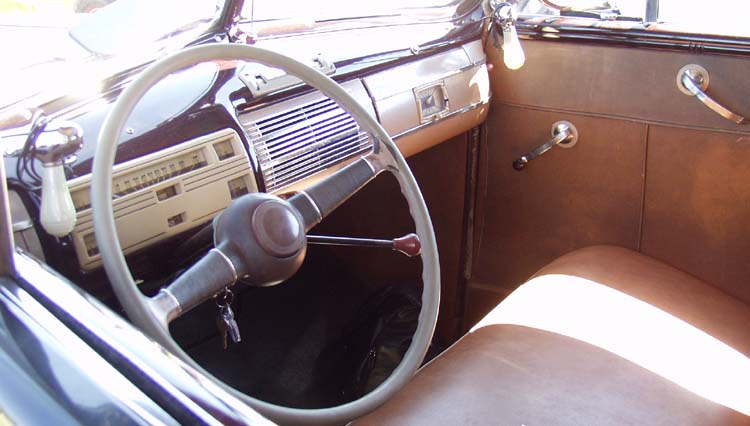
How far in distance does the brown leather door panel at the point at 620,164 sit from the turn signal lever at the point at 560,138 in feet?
0.06

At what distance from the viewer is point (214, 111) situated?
146 centimetres

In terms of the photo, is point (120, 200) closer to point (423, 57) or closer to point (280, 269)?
point (280, 269)

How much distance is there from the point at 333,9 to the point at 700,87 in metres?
0.92

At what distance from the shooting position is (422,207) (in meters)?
1.39

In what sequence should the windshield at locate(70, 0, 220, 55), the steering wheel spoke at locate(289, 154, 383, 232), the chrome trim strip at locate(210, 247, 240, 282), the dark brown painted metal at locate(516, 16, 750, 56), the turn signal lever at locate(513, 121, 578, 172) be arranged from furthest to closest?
1. the turn signal lever at locate(513, 121, 578, 172)
2. the dark brown painted metal at locate(516, 16, 750, 56)
3. the windshield at locate(70, 0, 220, 55)
4. the steering wheel spoke at locate(289, 154, 383, 232)
5. the chrome trim strip at locate(210, 247, 240, 282)

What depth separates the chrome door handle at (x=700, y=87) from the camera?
1.93 metres

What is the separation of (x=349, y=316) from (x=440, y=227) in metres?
0.40

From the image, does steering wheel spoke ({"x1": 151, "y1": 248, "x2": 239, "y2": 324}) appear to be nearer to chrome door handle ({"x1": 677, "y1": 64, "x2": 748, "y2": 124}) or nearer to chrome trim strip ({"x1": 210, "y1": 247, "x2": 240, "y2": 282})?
chrome trim strip ({"x1": 210, "y1": 247, "x2": 240, "y2": 282})

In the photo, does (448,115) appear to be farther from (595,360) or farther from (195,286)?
(195,286)

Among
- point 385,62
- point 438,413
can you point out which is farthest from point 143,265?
point 385,62

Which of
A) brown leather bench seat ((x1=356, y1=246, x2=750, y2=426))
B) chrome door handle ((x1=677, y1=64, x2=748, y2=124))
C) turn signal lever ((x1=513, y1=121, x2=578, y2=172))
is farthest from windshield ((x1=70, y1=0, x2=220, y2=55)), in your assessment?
chrome door handle ((x1=677, y1=64, x2=748, y2=124))

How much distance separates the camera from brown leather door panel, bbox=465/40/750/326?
200 cm

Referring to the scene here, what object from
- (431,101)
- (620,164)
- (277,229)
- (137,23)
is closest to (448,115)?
(431,101)

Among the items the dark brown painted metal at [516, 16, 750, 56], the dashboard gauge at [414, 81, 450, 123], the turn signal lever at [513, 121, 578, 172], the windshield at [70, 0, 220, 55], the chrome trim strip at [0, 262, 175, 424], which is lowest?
the turn signal lever at [513, 121, 578, 172]
